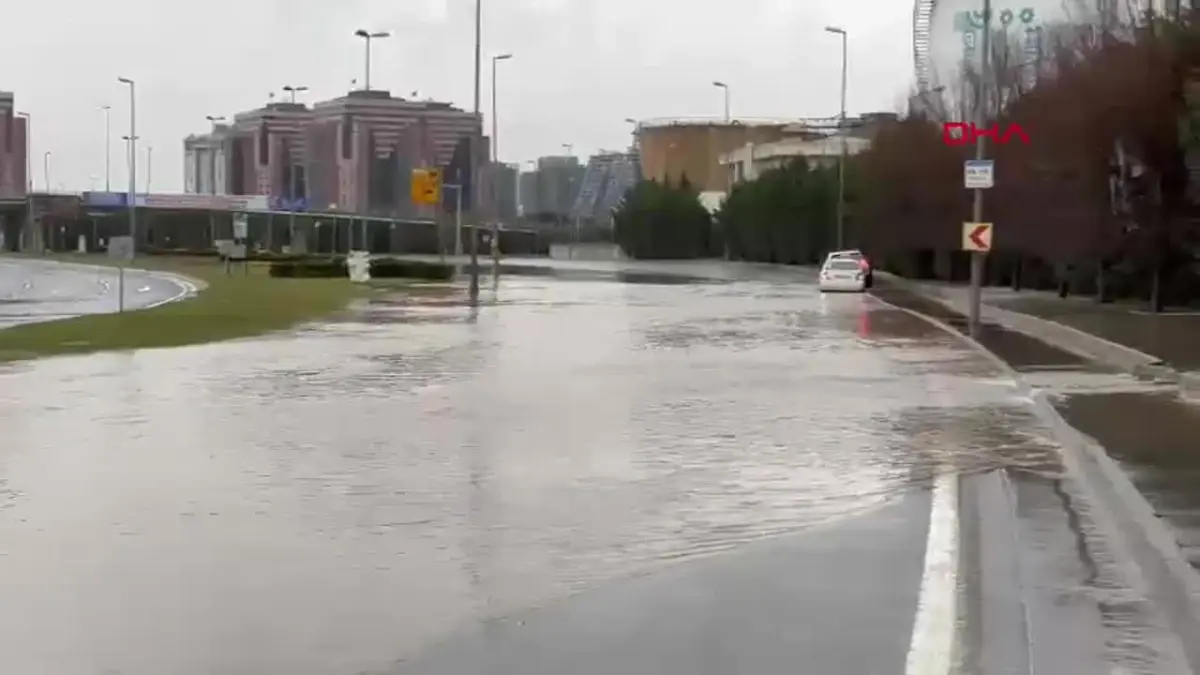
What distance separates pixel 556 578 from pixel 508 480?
3.70m

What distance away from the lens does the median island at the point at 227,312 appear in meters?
27.6

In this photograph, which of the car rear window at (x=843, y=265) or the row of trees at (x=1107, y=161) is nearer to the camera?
the row of trees at (x=1107, y=161)

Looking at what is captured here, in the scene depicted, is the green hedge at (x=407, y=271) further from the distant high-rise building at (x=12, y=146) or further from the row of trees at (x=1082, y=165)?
the distant high-rise building at (x=12, y=146)

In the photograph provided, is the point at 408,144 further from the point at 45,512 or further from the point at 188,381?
the point at 45,512

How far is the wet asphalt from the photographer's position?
41688 millimetres

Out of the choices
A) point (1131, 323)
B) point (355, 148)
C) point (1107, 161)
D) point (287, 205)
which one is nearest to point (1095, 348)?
point (1131, 323)

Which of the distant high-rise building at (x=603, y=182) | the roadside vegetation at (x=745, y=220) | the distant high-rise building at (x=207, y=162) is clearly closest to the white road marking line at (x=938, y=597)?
the roadside vegetation at (x=745, y=220)

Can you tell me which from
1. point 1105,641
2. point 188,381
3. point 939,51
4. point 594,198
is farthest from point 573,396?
point 594,198

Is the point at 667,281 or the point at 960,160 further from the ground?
the point at 960,160

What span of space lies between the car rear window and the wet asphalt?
828 inches

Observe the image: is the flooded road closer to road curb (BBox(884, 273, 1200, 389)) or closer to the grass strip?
road curb (BBox(884, 273, 1200, 389))

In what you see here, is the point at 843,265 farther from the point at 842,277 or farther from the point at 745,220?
the point at 745,220

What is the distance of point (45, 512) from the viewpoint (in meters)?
11.5

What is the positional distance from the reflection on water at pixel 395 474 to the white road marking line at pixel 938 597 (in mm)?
735
